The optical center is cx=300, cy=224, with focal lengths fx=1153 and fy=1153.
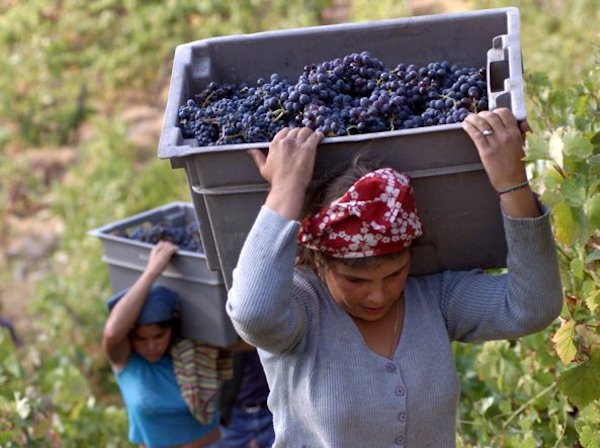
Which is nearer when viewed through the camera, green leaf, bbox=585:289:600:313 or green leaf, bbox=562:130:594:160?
green leaf, bbox=562:130:594:160

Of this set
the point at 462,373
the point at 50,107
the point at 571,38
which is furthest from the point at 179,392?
the point at 50,107

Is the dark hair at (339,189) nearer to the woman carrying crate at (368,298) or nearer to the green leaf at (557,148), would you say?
the woman carrying crate at (368,298)

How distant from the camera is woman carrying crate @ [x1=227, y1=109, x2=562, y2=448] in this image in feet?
6.97

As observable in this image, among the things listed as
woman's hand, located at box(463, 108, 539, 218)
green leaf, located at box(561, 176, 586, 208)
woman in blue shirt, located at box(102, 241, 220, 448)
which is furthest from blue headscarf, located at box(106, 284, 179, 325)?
green leaf, located at box(561, 176, 586, 208)

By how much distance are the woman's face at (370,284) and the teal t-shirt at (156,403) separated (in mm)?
1817

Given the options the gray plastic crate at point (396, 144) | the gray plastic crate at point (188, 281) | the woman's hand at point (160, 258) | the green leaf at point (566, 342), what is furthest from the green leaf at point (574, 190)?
the woman's hand at point (160, 258)

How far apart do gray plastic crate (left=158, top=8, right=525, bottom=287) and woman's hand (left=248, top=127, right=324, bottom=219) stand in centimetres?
5

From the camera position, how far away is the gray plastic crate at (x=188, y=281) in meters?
3.70

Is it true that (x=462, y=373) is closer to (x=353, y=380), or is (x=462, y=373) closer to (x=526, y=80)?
(x=526, y=80)

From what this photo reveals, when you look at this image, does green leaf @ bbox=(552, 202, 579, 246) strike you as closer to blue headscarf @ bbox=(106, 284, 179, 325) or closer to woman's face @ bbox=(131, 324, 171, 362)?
blue headscarf @ bbox=(106, 284, 179, 325)

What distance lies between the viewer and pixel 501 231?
7.63ft

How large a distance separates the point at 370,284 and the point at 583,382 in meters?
0.54

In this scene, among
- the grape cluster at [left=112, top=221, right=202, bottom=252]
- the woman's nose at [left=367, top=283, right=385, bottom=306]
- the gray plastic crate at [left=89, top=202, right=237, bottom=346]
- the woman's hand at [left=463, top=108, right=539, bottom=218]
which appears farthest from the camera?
the grape cluster at [left=112, top=221, right=202, bottom=252]

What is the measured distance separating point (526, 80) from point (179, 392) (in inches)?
65.6
